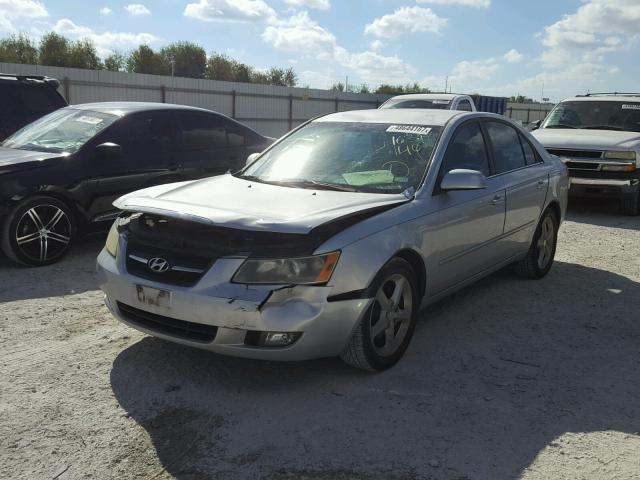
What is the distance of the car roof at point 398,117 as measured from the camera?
4.96 meters

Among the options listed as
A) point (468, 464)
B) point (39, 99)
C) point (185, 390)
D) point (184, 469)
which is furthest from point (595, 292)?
point (39, 99)

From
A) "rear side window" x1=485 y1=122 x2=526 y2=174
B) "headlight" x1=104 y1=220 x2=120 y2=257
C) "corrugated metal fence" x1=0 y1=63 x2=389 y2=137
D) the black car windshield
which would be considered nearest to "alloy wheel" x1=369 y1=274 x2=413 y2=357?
the black car windshield

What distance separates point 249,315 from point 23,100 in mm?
6641

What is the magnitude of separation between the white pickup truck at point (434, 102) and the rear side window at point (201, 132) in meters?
6.08

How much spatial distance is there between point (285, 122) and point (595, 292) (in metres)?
22.0

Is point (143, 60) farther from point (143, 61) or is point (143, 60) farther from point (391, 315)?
point (391, 315)

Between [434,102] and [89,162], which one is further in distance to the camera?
[434,102]

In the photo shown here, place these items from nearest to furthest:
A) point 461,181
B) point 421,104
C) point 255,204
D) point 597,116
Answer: point 255,204 → point 461,181 → point 597,116 → point 421,104

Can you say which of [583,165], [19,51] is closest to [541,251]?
[583,165]

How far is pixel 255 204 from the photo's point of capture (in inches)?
154

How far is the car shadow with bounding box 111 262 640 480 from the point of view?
2.99 m

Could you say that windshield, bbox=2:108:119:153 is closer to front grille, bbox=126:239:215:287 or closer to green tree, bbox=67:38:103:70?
front grille, bbox=126:239:215:287

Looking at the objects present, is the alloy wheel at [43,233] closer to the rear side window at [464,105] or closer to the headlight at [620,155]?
the headlight at [620,155]

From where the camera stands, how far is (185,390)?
3.65m
